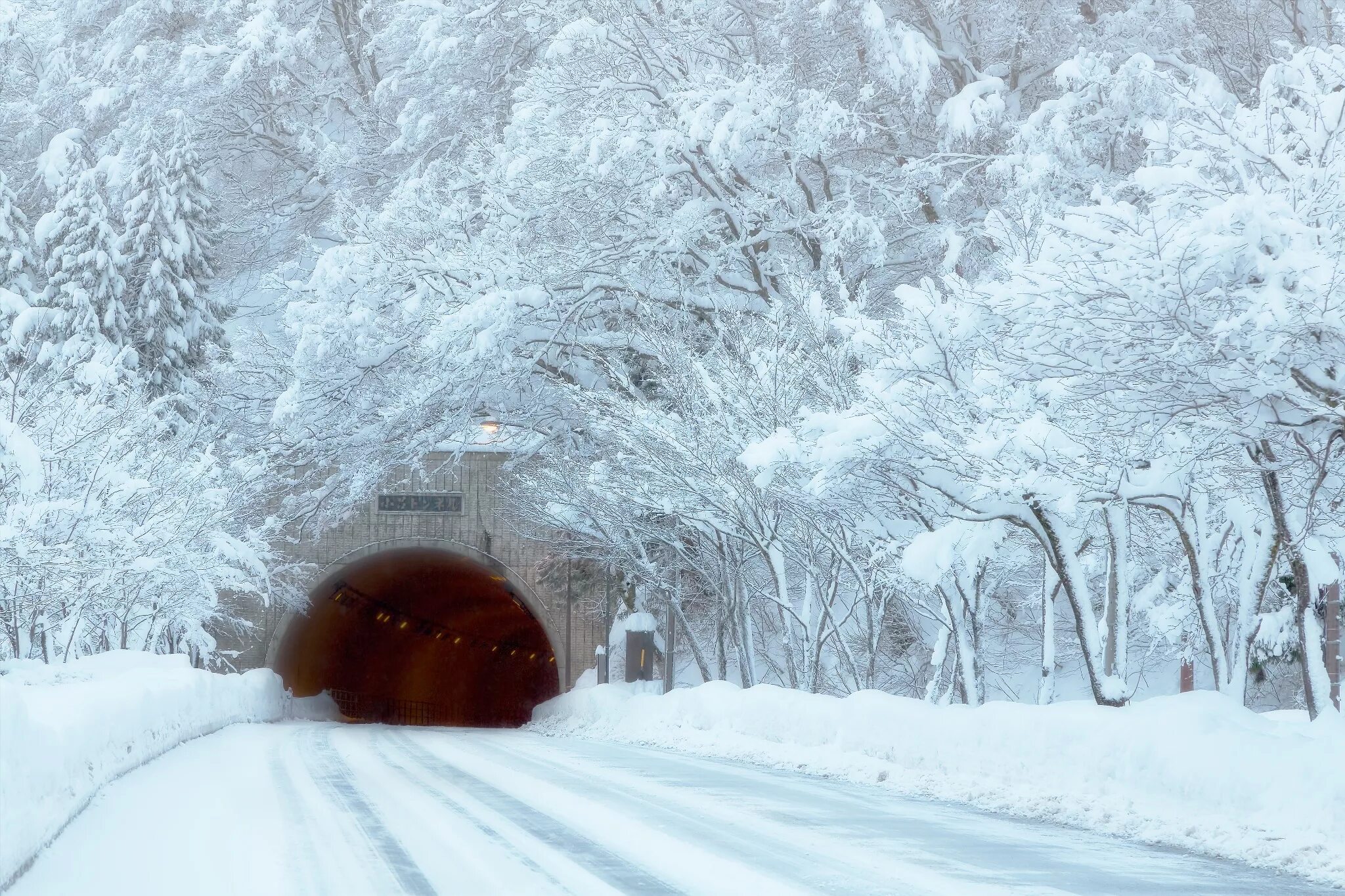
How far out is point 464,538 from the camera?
33.2 m

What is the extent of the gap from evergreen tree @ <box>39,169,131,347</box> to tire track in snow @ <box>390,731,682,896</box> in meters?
23.9

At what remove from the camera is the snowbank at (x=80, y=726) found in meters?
6.58

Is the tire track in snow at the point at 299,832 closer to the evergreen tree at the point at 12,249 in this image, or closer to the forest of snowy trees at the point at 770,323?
the forest of snowy trees at the point at 770,323

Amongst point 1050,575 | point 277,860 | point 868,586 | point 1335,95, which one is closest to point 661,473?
point 868,586

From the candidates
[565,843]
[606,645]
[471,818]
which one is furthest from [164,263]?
[565,843]

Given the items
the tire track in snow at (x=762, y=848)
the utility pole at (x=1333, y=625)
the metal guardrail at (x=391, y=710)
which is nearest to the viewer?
the tire track in snow at (x=762, y=848)

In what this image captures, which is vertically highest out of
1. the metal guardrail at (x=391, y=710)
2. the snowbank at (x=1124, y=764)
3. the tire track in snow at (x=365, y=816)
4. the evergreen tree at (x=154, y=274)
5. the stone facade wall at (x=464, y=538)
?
the evergreen tree at (x=154, y=274)

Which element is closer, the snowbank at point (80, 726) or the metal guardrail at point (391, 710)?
the snowbank at point (80, 726)

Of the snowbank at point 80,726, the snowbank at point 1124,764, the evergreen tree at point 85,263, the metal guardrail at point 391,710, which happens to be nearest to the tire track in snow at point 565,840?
the snowbank at point 80,726

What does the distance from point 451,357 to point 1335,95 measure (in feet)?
40.1

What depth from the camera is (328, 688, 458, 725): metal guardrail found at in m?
44.4

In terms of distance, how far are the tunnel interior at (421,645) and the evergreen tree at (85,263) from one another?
7930 millimetres

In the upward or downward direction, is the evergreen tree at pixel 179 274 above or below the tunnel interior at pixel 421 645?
above

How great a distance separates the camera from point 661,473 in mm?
18766
